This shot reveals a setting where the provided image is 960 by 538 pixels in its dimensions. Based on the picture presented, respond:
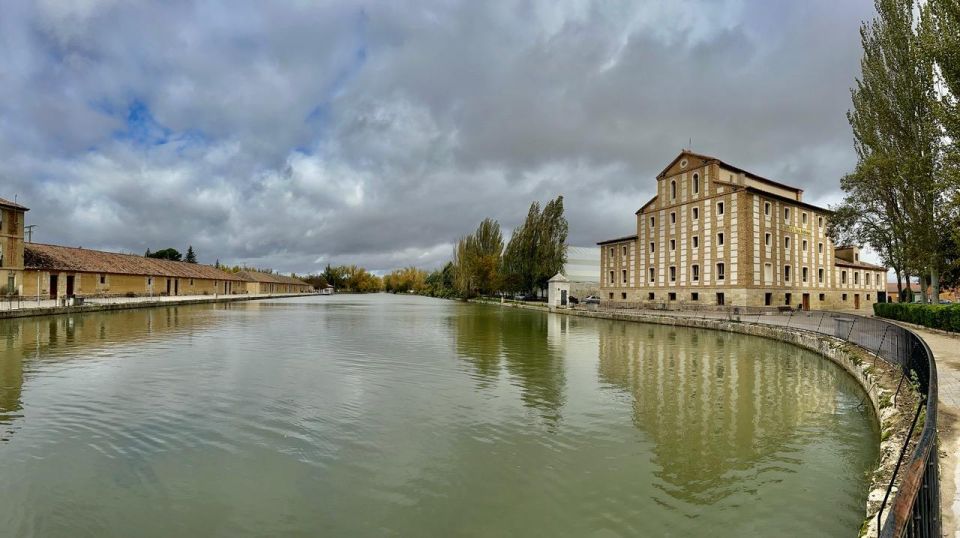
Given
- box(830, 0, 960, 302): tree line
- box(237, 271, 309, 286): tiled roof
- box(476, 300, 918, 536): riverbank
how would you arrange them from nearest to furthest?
1. box(476, 300, 918, 536): riverbank
2. box(830, 0, 960, 302): tree line
3. box(237, 271, 309, 286): tiled roof

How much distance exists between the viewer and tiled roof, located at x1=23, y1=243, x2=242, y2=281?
1604 inches

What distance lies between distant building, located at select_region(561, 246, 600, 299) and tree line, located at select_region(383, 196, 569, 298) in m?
5.75

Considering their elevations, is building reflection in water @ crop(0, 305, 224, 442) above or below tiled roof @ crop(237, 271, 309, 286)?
below

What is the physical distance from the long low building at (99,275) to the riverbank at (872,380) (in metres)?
48.1

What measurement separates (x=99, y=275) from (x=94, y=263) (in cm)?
155

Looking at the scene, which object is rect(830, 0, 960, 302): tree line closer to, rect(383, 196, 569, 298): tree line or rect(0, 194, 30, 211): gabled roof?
rect(383, 196, 569, 298): tree line

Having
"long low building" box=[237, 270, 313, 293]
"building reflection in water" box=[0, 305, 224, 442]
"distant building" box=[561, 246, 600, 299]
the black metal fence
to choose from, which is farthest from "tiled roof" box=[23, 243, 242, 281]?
the black metal fence

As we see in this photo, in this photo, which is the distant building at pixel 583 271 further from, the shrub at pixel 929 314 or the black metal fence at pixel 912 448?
the black metal fence at pixel 912 448

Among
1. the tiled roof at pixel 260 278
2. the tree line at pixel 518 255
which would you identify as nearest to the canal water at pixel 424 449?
the tree line at pixel 518 255

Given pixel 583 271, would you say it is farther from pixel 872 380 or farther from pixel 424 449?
pixel 424 449

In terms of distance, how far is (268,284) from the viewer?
102m

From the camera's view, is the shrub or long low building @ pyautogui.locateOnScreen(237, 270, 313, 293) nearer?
the shrub

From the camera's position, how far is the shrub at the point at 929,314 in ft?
56.0

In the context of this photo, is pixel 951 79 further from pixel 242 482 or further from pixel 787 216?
pixel 787 216
